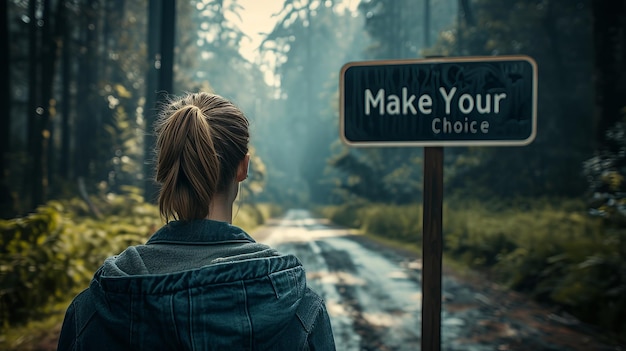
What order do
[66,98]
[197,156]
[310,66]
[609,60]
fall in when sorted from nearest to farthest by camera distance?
[197,156]
[609,60]
[66,98]
[310,66]

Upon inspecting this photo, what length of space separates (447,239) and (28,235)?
1131 centimetres

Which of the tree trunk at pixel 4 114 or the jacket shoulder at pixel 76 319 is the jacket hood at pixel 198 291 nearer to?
the jacket shoulder at pixel 76 319

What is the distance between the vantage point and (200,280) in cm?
159

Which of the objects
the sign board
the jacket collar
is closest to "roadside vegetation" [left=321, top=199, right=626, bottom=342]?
the sign board

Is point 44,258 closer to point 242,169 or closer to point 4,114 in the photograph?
point 4,114

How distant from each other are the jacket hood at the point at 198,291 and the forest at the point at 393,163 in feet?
1.65

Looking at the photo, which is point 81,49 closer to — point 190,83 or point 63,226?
point 190,83

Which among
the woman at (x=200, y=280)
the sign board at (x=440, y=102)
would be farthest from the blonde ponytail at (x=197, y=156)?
the sign board at (x=440, y=102)

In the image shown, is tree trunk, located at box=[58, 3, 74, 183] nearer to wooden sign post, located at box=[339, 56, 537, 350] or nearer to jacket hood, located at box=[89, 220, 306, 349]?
wooden sign post, located at box=[339, 56, 537, 350]

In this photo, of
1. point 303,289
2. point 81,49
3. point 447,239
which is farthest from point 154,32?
point 303,289

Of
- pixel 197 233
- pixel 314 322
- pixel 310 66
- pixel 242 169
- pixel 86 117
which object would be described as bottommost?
pixel 314 322

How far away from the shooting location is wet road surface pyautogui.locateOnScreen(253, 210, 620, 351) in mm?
6512

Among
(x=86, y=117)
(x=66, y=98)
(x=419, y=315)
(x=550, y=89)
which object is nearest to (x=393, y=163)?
(x=550, y=89)

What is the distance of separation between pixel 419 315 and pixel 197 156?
22.9ft
